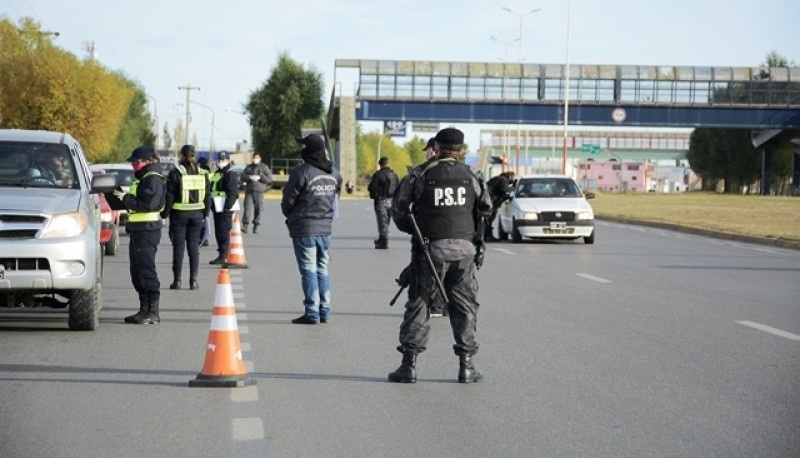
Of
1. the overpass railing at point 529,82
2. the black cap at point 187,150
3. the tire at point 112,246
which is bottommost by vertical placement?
the tire at point 112,246

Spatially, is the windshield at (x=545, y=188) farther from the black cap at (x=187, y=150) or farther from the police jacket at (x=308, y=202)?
the police jacket at (x=308, y=202)

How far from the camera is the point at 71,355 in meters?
11.1

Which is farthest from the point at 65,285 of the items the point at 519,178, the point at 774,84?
the point at 774,84

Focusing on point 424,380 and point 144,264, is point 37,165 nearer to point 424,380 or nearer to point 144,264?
point 144,264

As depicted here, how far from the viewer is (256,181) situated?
32938mm

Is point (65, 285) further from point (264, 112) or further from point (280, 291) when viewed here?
point (264, 112)

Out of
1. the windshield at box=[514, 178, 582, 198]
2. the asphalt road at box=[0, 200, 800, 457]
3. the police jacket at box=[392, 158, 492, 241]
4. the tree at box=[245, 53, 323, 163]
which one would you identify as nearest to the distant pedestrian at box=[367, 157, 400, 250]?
the windshield at box=[514, 178, 582, 198]

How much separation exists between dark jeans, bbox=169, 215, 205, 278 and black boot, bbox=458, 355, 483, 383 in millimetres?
7645

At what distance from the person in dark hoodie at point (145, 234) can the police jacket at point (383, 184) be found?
11901mm

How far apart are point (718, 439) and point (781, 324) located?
6618mm

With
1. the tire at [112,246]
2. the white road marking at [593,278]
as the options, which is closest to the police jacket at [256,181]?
the tire at [112,246]

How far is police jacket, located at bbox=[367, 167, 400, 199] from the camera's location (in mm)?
25812

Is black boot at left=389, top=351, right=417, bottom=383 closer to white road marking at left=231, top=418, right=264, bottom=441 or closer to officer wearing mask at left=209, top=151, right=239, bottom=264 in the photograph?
white road marking at left=231, top=418, right=264, bottom=441

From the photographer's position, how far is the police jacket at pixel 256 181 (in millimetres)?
32688
